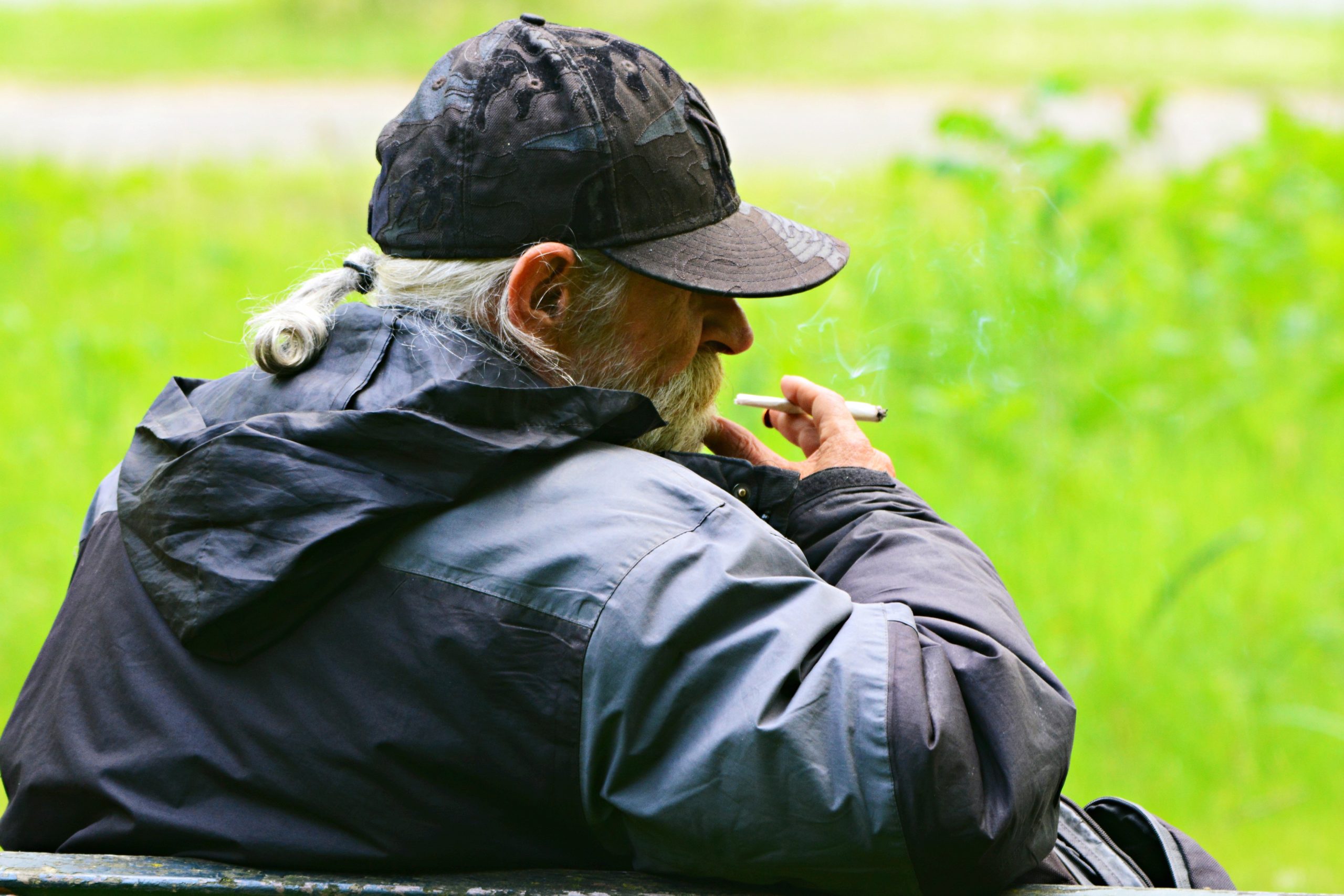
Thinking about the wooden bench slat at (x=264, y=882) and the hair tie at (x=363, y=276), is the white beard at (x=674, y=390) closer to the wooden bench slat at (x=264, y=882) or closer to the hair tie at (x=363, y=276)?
the hair tie at (x=363, y=276)

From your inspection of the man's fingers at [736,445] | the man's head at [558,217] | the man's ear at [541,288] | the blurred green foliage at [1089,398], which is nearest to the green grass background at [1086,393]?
the blurred green foliage at [1089,398]

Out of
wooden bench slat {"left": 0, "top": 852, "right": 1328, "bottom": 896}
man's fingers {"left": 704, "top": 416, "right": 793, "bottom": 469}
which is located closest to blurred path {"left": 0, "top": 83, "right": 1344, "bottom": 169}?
man's fingers {"left": 704, "top": 416, "right": 793, "bottom": 469}

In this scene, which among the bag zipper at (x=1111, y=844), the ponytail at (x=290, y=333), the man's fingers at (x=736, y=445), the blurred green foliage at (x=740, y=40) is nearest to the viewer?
the ponytail at (x=290, y=333)

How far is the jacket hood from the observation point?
1309 mm

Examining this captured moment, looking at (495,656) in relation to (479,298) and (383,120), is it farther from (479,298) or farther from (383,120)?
(383,120)

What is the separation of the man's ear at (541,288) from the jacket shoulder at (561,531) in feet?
0.78

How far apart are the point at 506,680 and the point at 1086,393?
3177 mm

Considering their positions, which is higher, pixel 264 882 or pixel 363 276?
pixel 363 276

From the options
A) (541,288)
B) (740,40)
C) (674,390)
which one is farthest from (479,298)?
(740,40)

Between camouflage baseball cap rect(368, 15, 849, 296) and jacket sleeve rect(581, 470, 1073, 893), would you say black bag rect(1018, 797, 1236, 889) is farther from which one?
camouflage baseball cap rect(368, 15, 849, 296)

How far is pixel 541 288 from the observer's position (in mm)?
1591

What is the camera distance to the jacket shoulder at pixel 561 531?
A: 1306mm

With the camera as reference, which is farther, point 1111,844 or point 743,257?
point 1111,844

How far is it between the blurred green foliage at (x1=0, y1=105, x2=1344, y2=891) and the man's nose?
2.05 ft
